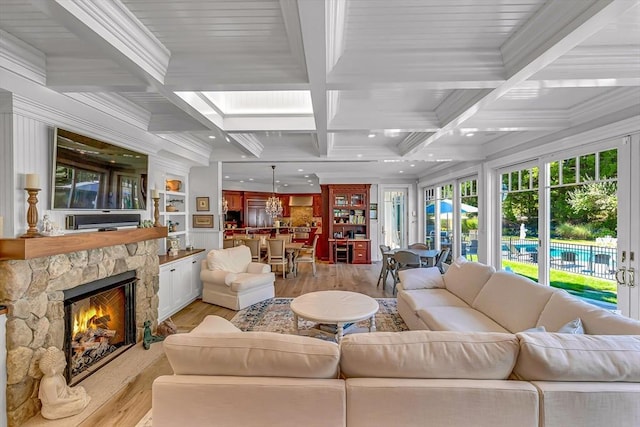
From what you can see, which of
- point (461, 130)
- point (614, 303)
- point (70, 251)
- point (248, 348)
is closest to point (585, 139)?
point (461, 130)

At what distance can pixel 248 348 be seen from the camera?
4.61ft

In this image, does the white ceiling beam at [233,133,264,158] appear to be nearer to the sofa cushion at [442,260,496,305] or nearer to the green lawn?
the sofa cushion at [442,260,496,305]

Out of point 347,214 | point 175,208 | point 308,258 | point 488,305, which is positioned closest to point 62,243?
point 175,208

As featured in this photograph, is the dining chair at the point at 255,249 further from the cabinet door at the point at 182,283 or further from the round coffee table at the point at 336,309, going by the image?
the round coffee table at the point at 336,309

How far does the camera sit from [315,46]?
5.70ft

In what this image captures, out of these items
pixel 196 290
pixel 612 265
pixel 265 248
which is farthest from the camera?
pixel 265 248

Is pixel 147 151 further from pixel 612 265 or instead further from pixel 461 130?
pixel 612 265

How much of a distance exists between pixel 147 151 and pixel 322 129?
93.7 inches

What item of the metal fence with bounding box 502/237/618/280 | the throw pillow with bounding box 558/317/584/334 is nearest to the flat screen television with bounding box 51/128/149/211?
the throw pillow with bounding box 558/317/584/334

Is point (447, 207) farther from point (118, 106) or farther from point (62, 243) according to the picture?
point (62, 243)

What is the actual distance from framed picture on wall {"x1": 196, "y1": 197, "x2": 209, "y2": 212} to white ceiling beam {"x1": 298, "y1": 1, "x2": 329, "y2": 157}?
3529 mm

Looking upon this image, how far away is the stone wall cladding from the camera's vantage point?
6.59ft

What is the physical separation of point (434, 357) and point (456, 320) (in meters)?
1.53

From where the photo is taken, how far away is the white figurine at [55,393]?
2.10 m
